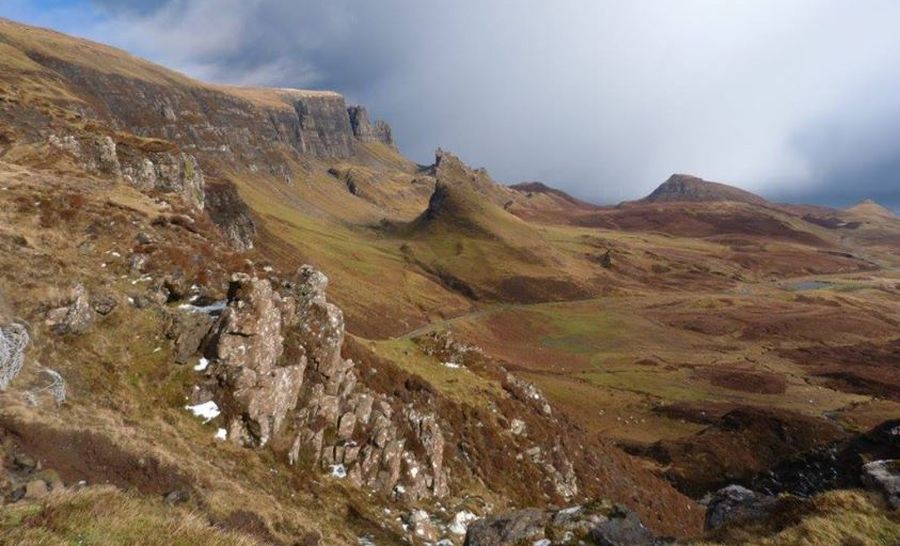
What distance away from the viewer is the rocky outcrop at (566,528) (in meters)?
17.2

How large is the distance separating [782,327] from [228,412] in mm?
164586

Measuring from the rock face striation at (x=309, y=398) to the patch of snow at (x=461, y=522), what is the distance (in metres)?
2.60

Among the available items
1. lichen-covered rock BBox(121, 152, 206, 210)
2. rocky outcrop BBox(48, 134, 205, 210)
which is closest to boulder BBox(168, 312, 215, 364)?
rocky outcrop BBox(48, 134, 205, 210)

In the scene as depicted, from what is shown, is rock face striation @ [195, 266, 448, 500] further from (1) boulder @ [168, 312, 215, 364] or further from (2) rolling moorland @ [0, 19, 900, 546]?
(1) boulder @ [168, 312, 215, 364]

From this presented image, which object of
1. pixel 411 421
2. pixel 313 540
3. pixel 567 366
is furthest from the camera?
pixel 567 366

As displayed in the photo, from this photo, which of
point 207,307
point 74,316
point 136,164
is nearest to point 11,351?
point 74,316

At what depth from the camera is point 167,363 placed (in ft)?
85.4

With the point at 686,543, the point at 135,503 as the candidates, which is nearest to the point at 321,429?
Result: the point at 135,503

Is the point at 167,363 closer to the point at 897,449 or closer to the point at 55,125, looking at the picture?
the point at 897,449

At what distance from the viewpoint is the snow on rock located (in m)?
26.5

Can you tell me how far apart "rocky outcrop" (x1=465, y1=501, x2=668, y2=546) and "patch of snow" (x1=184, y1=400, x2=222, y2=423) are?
Result: 13.7 meters

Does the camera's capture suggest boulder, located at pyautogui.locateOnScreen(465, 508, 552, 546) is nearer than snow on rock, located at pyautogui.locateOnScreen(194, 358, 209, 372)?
Yes

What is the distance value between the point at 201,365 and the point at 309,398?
6.12 metres

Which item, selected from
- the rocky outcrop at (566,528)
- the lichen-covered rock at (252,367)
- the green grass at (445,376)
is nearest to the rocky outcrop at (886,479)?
the rocky outcrop at (566,528)
